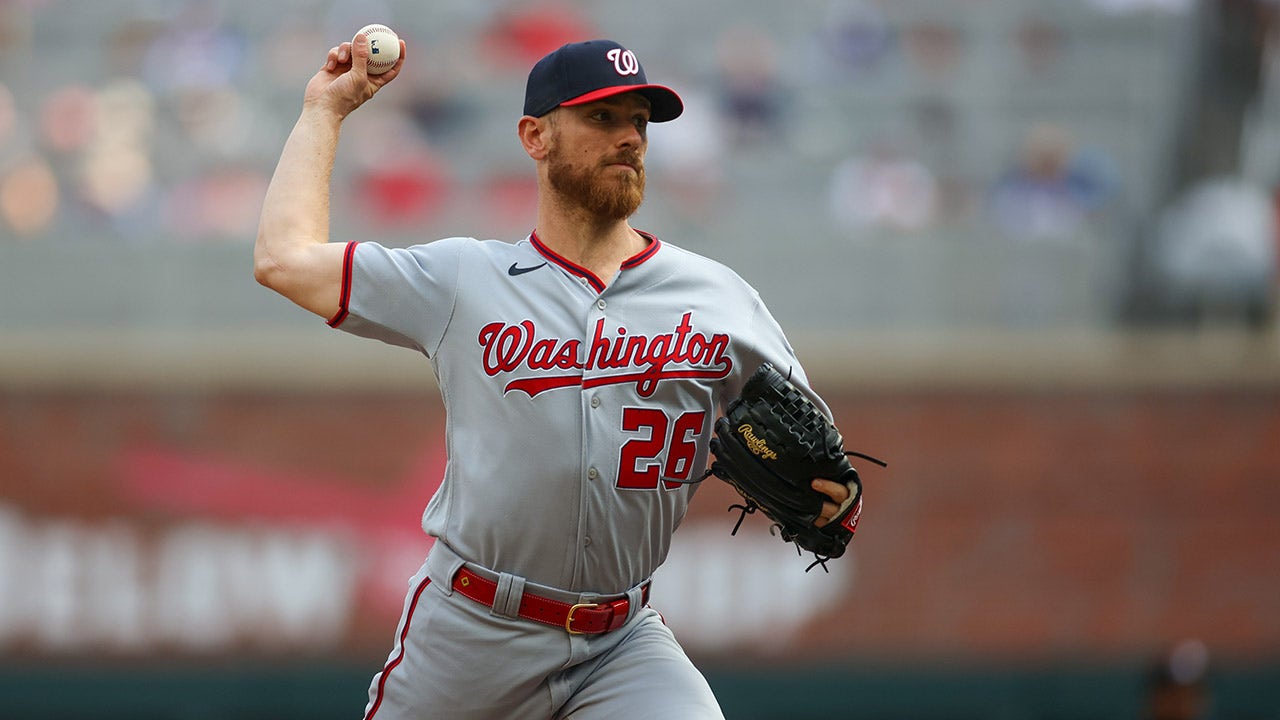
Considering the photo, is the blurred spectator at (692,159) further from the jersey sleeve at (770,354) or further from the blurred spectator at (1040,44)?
the jersey sleeve at (770,354)

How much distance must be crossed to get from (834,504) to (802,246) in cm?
588

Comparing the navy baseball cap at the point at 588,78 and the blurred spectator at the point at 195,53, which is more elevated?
the navy baseball cap at the point at 588,78

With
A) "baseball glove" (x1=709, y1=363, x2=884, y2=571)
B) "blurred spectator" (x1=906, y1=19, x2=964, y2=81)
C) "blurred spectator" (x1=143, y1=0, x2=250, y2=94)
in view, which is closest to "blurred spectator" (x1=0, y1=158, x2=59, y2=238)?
"blurred spectator" (x1=143, y1=0, x2=250, y2=94)

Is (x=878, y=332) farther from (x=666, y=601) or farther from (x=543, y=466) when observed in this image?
(x=543, y=466)

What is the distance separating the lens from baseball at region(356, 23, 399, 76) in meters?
3.25

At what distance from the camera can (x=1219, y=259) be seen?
8.96 metres

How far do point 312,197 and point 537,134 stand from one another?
479 millimetres

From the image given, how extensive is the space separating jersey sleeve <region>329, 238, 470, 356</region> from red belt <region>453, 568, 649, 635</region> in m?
0.47

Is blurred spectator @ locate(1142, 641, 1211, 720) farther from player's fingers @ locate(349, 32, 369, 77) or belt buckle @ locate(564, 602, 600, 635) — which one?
player's fingers @ locate(349, 32, 369, 77)

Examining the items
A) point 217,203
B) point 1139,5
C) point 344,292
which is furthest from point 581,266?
point 1139,5

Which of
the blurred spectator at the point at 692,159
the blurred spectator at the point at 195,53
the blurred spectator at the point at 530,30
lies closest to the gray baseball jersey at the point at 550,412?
the blurred spectator at the point at 692,159

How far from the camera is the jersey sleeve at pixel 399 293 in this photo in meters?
3.15

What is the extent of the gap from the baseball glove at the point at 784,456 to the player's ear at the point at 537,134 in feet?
2.15

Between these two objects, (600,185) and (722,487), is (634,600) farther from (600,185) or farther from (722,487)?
(722,487)
